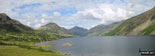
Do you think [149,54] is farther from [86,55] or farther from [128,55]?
[86,55]

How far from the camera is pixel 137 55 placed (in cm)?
10750

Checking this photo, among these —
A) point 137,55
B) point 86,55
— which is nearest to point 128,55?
point 137,55

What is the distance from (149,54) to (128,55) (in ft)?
44.8

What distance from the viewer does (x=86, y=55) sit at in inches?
4840

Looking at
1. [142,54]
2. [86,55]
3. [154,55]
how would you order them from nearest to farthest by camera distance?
[154,55]
[142,54]
[86,55]

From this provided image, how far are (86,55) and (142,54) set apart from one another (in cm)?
3932

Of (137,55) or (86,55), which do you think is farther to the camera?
(86,55)

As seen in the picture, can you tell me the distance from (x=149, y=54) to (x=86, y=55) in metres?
43.6

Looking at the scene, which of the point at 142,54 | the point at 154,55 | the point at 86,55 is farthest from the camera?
the point at 86,55

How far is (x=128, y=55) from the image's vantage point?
108625mm

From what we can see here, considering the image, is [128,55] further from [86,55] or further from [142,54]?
[86,55]

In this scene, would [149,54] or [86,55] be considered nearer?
[149,54]

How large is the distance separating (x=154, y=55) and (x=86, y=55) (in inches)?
1829

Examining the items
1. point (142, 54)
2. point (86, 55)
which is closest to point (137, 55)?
point (142, 54)
